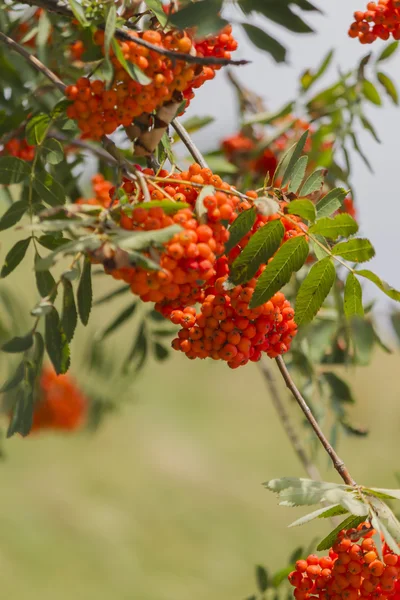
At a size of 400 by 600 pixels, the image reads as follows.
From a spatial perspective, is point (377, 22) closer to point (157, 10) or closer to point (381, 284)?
point (157, 10)

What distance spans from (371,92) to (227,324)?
1.22 m

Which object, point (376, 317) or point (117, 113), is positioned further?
point (376, 317)

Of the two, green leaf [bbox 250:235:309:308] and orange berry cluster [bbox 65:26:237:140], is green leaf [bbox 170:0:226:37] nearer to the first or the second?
orange berry cluster [bbox 65:26:237:140]

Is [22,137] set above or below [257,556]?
above

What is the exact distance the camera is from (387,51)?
2064 millimetres

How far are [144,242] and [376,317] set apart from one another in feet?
4.51

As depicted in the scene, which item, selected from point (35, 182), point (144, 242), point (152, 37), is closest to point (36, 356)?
point (35, 182)

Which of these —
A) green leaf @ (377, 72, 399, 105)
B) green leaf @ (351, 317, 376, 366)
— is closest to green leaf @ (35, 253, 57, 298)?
green leaf @ (351, 317, 376, 366)

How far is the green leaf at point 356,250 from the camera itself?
121 cm

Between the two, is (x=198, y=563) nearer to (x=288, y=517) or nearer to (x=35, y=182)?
(x=288, y=517)

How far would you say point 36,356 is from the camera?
1325mm

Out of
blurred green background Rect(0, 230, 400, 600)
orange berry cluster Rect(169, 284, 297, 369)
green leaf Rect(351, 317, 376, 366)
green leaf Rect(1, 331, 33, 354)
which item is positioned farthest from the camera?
blurred green background Rect(0, 230, 400, 600)

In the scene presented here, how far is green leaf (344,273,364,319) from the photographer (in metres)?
1.26

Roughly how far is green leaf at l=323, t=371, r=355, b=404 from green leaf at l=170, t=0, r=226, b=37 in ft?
4.42
